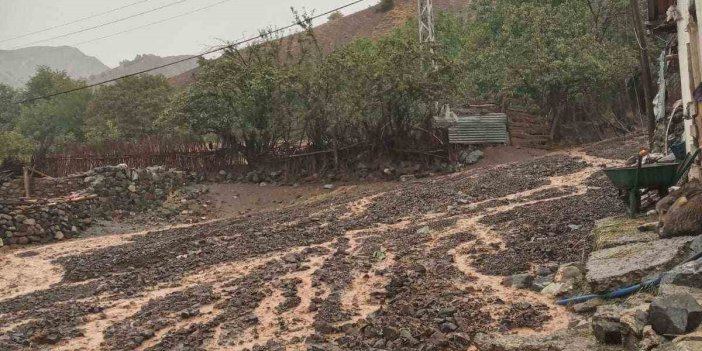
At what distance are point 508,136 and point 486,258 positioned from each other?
58.9ft

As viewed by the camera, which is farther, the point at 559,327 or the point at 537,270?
the point at 537,270

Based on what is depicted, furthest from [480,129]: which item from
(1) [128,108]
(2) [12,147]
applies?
(1) [128,108]

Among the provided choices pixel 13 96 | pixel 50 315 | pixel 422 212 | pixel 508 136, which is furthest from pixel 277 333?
pixel 13 96

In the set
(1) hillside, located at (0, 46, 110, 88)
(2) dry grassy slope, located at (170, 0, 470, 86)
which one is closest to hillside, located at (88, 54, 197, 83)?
(2) dry grassy slope, located at (170, 0, 470, 86)

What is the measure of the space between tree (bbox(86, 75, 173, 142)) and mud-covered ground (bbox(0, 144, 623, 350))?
904 inches

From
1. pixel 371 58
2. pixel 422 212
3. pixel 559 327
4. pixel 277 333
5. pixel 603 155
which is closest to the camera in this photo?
pixel 559 327

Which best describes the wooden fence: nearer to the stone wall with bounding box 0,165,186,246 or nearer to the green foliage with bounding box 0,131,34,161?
the stone wall with bounding box 0,165,186,246

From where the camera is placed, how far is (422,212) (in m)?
14.0

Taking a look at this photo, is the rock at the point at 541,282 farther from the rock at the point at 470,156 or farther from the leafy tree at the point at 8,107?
the leafy tree at the point at 8,107

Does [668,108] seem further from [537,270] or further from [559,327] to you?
[559,327]

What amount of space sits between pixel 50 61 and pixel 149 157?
578ft

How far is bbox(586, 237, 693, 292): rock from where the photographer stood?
19.2 ft

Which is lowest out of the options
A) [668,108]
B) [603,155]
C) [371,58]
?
[603,155]

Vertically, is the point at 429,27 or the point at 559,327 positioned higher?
the point at 429,27
